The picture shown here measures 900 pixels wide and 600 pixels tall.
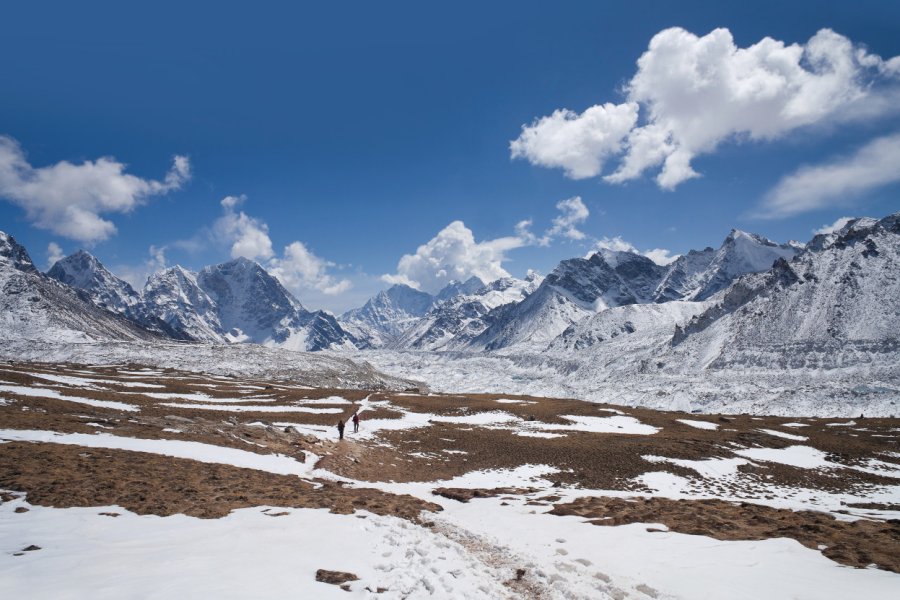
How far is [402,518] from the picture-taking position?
14.4 m

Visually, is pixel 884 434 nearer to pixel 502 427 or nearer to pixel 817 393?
pixel 502 427

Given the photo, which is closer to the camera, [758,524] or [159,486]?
[758,524]

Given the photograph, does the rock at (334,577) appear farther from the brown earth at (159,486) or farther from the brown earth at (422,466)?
the brown earth at (159,486)

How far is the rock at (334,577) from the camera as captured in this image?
902 centimetres

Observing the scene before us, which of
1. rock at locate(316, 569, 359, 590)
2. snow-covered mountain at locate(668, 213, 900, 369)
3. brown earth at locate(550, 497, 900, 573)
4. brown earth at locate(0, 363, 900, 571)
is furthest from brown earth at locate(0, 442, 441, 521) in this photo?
snow-covered mountain at locate(668, 213, 900, 369)

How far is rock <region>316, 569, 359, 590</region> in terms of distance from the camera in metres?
9.02

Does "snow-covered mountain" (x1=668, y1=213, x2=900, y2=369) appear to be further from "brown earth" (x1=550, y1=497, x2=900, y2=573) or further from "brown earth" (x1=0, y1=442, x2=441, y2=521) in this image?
"brown earth" (x1=0, y1=442, x2=441, y2=521)

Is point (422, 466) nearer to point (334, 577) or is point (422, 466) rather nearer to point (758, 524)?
point (758, 524)

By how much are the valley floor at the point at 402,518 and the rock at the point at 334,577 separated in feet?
0.08

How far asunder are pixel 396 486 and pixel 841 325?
5983 inches

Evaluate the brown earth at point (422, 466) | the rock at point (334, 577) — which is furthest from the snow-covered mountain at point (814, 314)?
the rock at point (334, 577)

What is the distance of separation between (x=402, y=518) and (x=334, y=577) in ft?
18.3

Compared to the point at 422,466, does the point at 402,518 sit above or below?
above

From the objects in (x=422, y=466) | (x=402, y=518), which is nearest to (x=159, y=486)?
(x=402, y=518)
